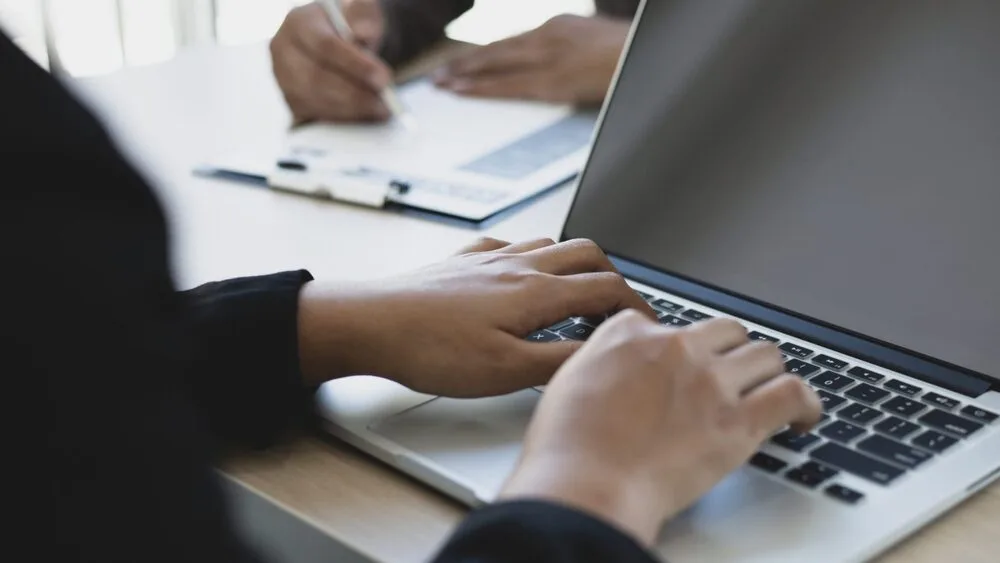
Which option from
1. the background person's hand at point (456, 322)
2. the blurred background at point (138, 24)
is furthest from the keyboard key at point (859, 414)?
the blurred background at point (138, 24)

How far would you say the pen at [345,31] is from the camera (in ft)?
4.11

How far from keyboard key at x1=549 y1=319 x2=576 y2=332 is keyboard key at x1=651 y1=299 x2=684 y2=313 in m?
0.07

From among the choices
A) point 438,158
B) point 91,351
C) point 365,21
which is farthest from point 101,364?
point 365,21

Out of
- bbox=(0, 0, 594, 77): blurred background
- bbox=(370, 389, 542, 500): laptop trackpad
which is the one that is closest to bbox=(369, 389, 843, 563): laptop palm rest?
bbox=(370, 389, 542, 500): laptop trackpad

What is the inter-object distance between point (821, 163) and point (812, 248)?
0.06m

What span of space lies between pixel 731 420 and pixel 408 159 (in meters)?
0.63

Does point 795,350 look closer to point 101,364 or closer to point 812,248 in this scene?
point 812,248

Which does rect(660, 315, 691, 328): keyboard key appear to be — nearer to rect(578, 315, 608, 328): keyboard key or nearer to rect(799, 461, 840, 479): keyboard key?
rect(578, 315, 608, 328): keyboard key

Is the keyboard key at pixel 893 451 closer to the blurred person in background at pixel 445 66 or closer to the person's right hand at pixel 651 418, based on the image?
the person's right hand at pixel 651 418

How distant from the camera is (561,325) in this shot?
0.77 metres

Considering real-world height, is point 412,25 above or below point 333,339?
above

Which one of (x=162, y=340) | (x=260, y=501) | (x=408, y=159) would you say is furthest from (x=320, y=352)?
(x=408, y=159)

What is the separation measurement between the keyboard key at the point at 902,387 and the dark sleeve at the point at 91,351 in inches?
15.8

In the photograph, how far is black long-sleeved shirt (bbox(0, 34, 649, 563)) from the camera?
0.41 m
